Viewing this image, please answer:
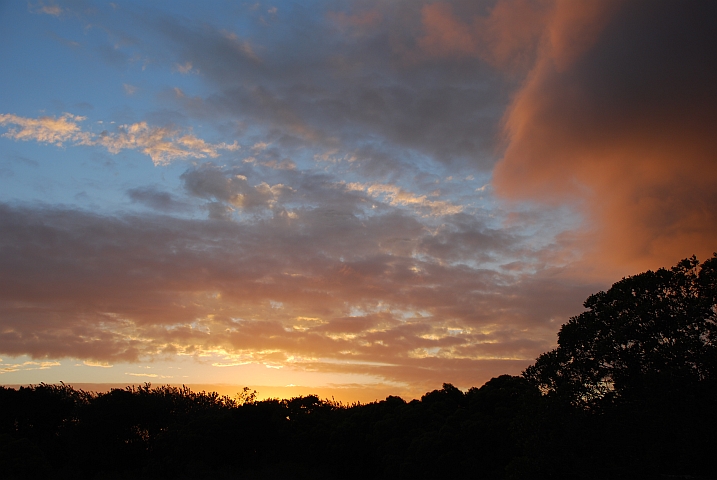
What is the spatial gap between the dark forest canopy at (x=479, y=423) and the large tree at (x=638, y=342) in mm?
51

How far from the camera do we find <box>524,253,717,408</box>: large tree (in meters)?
20.7

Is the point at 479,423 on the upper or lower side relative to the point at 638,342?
lower

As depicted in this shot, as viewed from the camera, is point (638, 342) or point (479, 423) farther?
point (479, 423)

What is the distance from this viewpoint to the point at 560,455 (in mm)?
22562

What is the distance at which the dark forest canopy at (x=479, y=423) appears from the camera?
20.8 m

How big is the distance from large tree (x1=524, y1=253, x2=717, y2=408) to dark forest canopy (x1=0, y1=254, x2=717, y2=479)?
2.0 inches

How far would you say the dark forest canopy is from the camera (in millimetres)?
20750

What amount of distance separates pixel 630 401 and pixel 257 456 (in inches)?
1337

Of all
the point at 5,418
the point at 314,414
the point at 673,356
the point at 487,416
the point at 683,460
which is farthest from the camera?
the point at 314,414

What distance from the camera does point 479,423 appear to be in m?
34.1

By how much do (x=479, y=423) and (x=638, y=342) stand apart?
14603 mm

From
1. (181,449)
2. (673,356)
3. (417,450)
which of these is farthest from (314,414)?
(673,356)

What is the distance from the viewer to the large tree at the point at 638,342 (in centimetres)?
2070

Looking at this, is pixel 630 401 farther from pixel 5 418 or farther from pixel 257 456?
pixel 5 418
